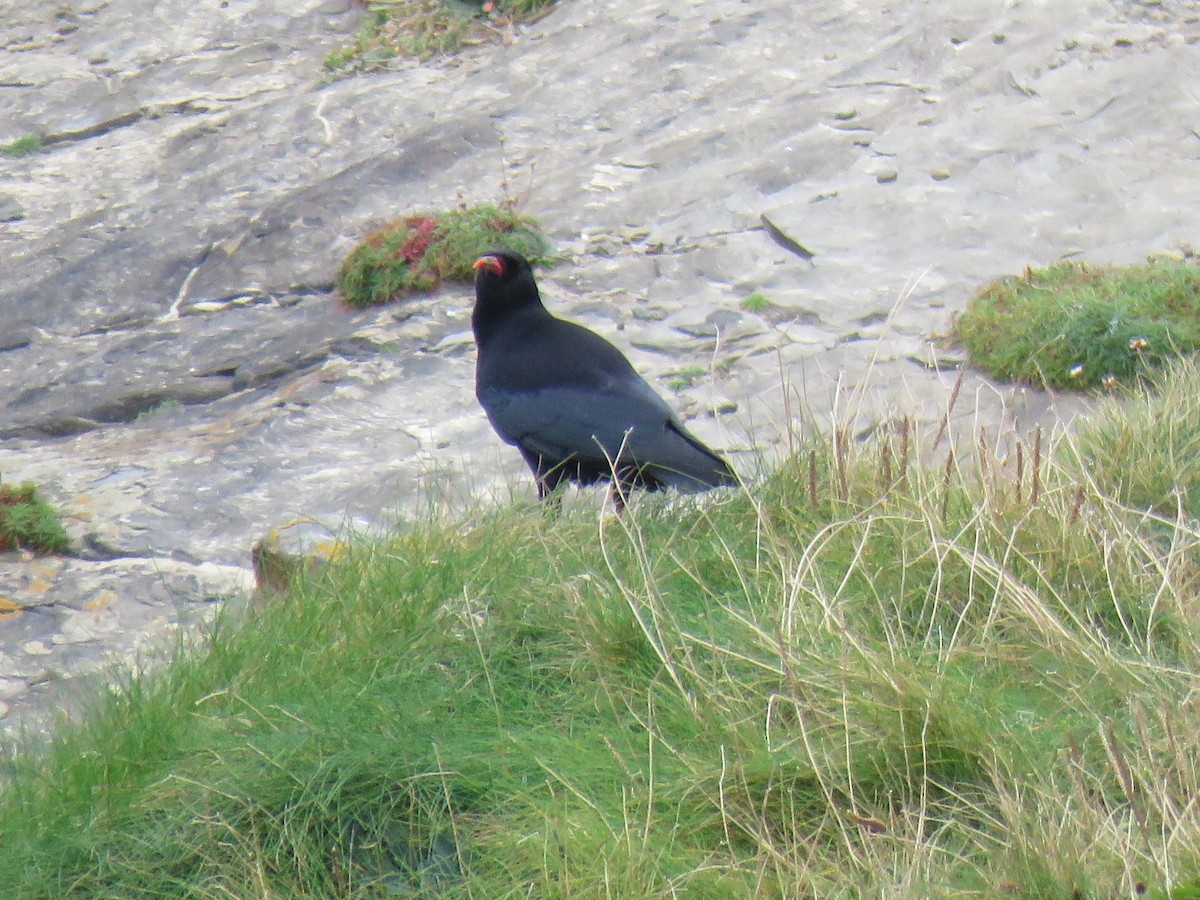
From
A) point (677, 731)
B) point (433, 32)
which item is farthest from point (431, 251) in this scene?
point (677, 731)

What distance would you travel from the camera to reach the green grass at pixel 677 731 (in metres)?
2.92

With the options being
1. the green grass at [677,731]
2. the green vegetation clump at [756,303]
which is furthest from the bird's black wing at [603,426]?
the green vegetation clump at [756,303]

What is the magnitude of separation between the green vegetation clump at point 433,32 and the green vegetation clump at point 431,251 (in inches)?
129

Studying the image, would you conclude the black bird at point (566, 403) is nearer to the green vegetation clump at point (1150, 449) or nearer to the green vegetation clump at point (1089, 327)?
the green vegetation clump at point (1150, 449)

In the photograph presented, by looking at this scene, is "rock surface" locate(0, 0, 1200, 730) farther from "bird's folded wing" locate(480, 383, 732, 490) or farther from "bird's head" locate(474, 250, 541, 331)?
"bird's head" locate(474, 250, 541, 331)

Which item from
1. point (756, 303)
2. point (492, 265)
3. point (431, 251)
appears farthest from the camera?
point (431, 251)

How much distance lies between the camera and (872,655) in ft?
10.6

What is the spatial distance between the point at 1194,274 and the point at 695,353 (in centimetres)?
216

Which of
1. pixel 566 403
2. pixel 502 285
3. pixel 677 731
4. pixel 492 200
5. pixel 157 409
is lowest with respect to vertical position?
pixel 157 409

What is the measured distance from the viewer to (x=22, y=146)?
10.4 metres

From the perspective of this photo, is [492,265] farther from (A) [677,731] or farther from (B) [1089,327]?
(A) [677,731]

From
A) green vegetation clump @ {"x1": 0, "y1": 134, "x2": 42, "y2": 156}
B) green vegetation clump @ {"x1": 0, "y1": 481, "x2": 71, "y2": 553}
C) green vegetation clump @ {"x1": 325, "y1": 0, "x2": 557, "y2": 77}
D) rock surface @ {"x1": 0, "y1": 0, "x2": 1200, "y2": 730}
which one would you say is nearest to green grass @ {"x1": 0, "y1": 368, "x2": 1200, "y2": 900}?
rock surface @ {"x1": 0, "y1": 0, "x2": 1200, "y2": 730}

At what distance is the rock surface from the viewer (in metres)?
5.80

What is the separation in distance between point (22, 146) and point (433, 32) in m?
3.10
